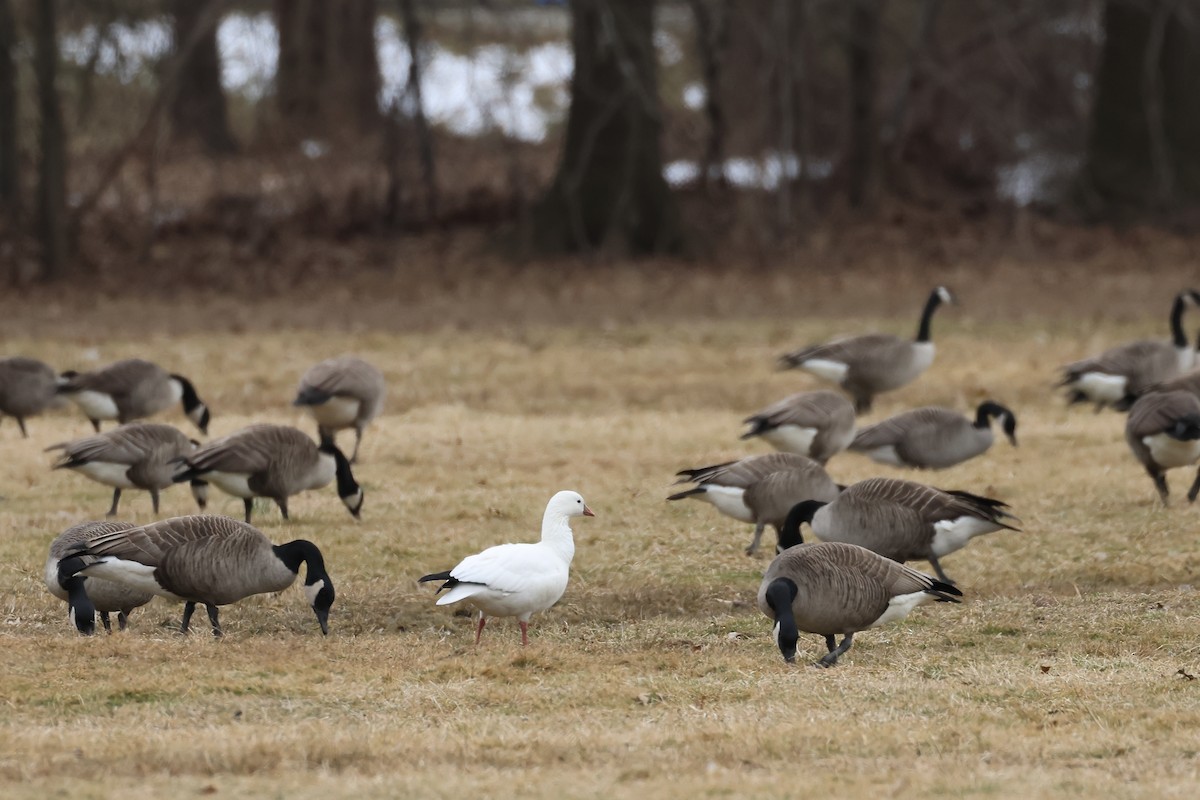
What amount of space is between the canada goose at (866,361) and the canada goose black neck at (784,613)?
7929 mm

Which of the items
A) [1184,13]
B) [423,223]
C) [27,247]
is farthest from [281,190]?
[1184,13]

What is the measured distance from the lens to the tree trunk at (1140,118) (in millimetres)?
27812

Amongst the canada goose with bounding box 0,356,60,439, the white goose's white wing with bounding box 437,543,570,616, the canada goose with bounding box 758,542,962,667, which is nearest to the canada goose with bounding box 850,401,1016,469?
the canada goose with bounding box 758,542,962,667

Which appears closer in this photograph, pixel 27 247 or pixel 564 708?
pixel 564 708

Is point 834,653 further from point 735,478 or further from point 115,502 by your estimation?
point 115,502

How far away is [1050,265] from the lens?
25375 millimetres

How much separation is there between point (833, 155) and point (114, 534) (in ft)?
77.3

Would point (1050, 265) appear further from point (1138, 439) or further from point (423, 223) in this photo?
point (1138, 439)

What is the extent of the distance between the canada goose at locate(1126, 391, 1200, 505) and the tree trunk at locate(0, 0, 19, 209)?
17079 mm

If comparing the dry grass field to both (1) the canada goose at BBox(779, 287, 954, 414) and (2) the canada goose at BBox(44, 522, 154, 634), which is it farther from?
(1) the canada goose at BBox(779, 287, 954, 414)

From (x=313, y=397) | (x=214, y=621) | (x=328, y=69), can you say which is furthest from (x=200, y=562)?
(x=328, y=69)

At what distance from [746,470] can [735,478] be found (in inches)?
3.7

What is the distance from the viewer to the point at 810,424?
12.6 meters

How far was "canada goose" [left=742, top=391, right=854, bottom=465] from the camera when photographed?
41.4 feet
